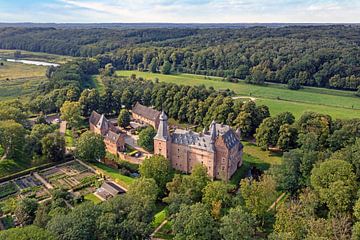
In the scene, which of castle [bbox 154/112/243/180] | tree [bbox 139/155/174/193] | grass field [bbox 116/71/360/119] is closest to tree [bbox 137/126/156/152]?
castle [bbox 154/112/243/180]

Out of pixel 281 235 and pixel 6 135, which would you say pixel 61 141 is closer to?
pixel 6 135

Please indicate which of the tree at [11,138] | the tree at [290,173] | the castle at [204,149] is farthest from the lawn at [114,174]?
the tree at [290,173]

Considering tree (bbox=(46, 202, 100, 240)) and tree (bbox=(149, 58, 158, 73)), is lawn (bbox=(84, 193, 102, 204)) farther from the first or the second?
tree (bbox=(149, 58, 158, 73))

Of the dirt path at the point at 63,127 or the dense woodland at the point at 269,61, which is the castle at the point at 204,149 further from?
the dense woodland at the point at 269,61

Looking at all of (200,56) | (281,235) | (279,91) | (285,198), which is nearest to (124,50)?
(200,56)

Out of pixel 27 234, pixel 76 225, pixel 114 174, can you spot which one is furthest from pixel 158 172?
pixel 27 234

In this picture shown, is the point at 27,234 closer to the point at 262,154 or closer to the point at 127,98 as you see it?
the point at 262,154
